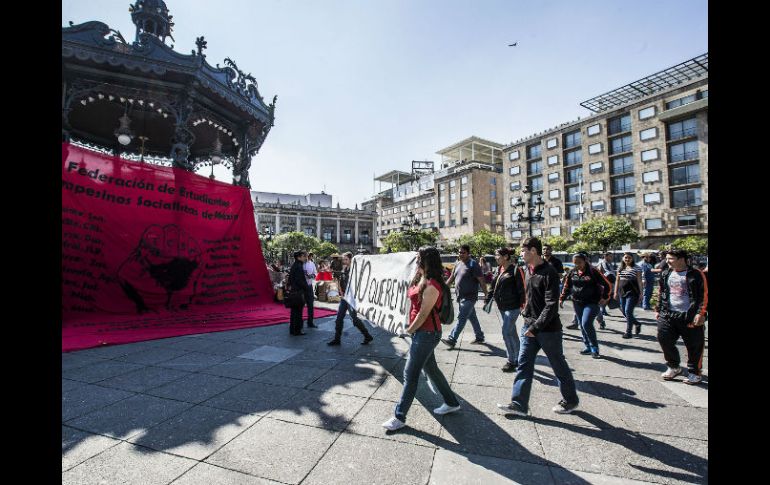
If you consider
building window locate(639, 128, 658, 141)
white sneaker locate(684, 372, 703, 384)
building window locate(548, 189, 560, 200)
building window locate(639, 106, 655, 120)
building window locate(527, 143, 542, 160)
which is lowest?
white sneaker locate(684, 372, 703, 384)

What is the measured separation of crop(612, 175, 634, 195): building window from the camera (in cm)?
4369

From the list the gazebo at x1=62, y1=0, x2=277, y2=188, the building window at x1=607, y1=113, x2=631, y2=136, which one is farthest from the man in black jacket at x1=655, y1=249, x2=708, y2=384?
the building window at x1=607, y1=113, x2=631, y2=136

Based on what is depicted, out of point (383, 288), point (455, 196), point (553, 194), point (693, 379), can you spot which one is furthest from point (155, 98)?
point (455, 196)

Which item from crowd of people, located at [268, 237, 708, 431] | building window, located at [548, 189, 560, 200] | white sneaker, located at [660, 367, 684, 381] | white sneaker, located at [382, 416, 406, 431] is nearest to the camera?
white sneaker, located at [382, 416, 406, 431]

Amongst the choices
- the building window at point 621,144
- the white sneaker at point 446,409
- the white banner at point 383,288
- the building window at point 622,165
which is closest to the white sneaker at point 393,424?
the white sneaker at point 446,409

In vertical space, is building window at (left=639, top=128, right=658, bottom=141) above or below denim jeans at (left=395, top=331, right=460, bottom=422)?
above

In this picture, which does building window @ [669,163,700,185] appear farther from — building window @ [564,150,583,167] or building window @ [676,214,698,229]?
building window @ [564,150,583,167]

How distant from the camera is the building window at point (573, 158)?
1922 inches

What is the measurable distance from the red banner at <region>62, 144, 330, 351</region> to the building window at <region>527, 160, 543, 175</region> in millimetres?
53221

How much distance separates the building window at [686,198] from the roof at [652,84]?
1315cm

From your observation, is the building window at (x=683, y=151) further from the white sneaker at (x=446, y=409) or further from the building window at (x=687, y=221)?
the white sneaker at (x=446, y=409)

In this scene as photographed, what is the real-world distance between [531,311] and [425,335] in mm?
1459

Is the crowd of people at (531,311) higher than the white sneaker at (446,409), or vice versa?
the crowd of people at (531,311)
